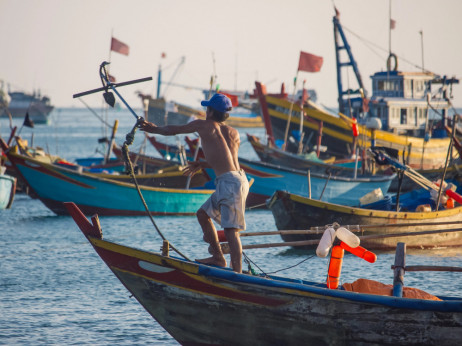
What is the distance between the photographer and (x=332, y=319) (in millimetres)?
7312

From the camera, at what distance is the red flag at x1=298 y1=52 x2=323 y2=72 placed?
2839cm

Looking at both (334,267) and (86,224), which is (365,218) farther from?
(86,224)

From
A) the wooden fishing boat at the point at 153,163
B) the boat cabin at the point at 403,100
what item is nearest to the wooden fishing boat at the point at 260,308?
the wooden fishing boat at the point at 153,163

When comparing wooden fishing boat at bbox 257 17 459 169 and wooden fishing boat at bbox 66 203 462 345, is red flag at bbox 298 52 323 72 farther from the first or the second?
wooden fishing boat at bbox 66 203 462 345

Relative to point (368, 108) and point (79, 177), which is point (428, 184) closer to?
point (79, 177)

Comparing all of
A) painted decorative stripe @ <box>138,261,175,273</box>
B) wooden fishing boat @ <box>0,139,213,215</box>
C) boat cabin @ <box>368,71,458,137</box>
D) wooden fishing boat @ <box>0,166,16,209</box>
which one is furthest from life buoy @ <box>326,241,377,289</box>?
boat cabin @ <box>368,71,458,137</box>

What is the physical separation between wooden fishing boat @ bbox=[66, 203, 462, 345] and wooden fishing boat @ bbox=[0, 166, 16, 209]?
16853 mm

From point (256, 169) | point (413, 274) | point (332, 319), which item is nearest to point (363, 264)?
point (413, 274)

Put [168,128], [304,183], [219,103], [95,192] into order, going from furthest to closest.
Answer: [304,183]
[95,192]
[219,103]
[168,128]

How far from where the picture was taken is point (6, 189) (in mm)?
24188

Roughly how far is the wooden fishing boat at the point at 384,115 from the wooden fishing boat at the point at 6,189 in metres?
13.3

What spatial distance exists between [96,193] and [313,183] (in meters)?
6.33

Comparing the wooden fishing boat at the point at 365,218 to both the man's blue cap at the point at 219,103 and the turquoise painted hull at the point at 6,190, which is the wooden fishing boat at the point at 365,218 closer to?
the man's blue cap at the point at 219,103

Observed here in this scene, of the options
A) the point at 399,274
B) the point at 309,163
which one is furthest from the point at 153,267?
the point at 309,163
